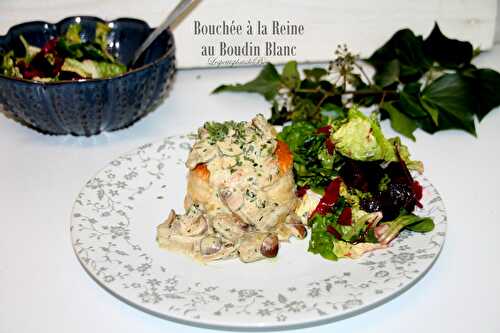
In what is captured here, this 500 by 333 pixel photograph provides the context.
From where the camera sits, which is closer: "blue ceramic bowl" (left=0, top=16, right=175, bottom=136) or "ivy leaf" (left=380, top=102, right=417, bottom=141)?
"blue ceramic bowl" (left=0, top=16, right=175, bottom=136)

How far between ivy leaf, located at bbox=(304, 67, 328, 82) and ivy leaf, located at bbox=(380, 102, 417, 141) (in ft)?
1.04

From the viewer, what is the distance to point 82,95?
220cm

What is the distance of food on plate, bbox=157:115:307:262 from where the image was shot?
178 cm

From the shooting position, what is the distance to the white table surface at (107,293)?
160 centimetres

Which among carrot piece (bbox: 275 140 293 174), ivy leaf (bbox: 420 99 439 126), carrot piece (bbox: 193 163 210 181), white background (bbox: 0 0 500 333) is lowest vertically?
white background (bbox: 0 0 500 333)

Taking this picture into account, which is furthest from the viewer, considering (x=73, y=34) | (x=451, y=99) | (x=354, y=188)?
(x=73, y=34)

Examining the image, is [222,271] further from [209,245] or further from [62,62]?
[62,62]

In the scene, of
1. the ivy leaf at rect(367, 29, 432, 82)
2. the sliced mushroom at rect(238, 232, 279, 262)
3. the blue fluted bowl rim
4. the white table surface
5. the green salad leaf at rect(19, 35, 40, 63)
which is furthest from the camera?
the ivy leaf at rect(367, 29, 432, 82)

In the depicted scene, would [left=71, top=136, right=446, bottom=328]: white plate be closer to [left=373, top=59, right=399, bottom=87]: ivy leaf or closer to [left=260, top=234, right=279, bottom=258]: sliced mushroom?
[left=260, top=234, right=279, bottom=258]: sliced mushroom

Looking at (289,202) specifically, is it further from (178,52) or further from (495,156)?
(178,52)

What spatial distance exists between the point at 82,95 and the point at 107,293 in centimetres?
77

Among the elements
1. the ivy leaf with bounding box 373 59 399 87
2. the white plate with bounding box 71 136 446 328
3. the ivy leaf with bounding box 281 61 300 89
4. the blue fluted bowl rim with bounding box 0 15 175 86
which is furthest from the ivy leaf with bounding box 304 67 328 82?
the white plate with bounding box 71 136 446 328

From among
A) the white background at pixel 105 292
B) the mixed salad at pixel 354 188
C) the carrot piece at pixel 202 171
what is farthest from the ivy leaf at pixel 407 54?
the carrot piece at pixel 202 171

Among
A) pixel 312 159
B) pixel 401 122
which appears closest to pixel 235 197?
pixel 312 159
